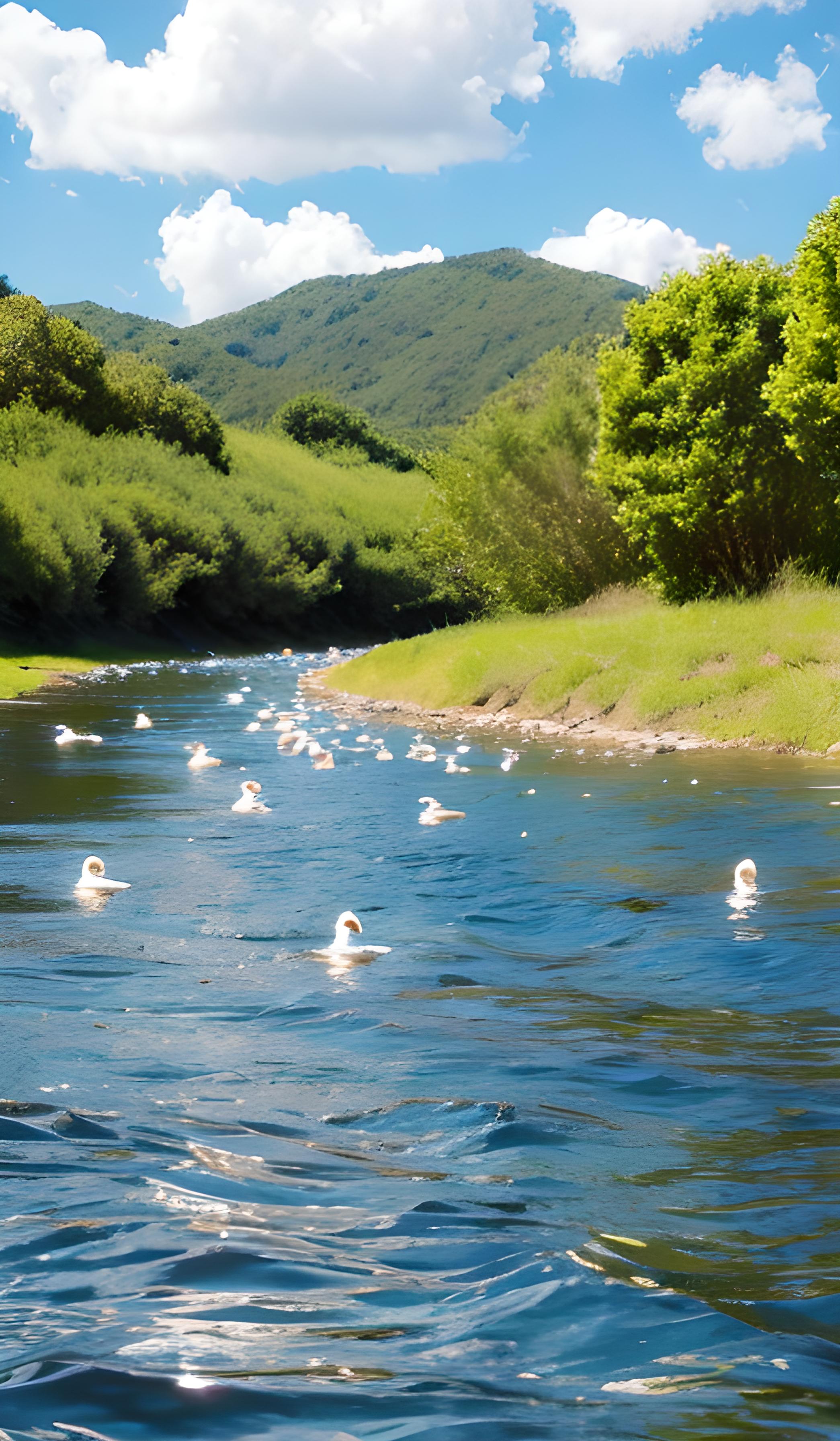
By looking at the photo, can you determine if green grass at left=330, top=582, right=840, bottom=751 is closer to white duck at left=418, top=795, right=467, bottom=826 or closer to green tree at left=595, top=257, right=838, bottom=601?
green tree at left=595, top=257, right=838, bottom=601

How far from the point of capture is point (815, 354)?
93.4 ft

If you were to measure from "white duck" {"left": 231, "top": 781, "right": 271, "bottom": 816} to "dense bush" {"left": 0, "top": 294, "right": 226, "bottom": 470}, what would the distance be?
2219 inches

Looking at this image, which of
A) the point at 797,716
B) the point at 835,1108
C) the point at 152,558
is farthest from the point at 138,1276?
the point at 152,558

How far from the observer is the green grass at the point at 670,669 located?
23.7 meters

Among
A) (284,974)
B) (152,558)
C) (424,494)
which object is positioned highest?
(424,494)

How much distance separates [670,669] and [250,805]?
41.2ft

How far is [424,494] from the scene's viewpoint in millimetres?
99875

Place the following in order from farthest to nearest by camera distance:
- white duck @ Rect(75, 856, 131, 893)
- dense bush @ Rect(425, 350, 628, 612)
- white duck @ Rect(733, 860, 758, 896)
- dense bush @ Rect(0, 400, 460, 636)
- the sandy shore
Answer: dense bush @ Rect(0, 400, 460, 636)
dense bush @ Rect(425, 350, 628, 612)
the sandy shore
white duck @ Rect(75, 856, 131, 893)
white duck @ Rect(733, 860, 758, 896)

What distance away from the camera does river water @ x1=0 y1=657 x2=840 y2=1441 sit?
3.58 m

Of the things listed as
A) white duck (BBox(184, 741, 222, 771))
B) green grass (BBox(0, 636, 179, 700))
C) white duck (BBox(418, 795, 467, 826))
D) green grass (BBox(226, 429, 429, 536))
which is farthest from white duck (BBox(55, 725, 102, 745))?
green grass (BBox(226, 429, 429, 536))

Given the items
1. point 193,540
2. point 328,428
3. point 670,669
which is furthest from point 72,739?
point 328,428

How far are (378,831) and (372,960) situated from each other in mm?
6018

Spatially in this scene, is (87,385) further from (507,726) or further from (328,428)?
A: (507,726)

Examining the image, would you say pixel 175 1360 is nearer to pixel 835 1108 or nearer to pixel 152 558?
pixel 835 1108
